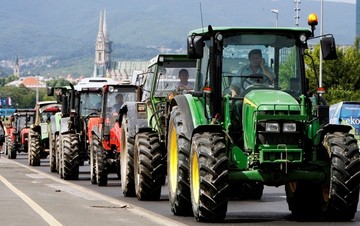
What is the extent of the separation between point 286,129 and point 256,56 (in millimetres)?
1629

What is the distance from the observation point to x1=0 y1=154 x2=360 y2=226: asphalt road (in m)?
18.2

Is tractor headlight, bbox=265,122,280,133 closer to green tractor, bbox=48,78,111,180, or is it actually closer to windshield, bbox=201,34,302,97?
windshield, bbox=201,34,302,97

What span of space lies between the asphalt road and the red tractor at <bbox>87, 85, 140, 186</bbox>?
1.08m

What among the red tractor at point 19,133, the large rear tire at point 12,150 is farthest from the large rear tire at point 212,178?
the large rear tire at point 12,150

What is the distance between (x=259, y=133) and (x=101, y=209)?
380 centimetres

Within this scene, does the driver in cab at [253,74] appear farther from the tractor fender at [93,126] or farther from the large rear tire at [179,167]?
the tractor fender at [93,126]

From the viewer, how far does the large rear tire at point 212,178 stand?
17766 millimetres

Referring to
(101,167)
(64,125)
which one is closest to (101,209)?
(101,167)

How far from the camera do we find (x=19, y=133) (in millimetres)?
65812

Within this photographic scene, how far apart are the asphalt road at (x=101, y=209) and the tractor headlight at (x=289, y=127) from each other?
1.25 m

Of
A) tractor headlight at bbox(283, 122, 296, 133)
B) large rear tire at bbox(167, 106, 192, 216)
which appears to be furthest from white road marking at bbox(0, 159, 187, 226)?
tractor headlight at bbox(283, 122, 296, 133)

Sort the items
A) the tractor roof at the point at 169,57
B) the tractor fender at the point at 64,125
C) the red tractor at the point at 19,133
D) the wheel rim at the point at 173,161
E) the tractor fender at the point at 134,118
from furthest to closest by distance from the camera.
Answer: the red tractor at the point at 19,133, the tractor fender at the point at 64,125, the tractor roof at the point at 169,57, the tractor fender at the point at 134,118, the wheel rim at the point at 173,161

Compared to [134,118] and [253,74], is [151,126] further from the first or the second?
[253,74]

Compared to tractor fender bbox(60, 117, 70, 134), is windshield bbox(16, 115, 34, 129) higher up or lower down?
lower down
